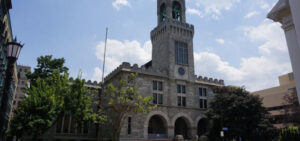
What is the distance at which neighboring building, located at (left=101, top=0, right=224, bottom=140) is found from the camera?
35344 millimetres

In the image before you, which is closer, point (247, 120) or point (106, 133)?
point (247, 120)

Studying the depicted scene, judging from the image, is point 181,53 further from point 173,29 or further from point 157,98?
point 157,98

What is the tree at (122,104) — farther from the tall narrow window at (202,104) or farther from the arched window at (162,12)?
the arched window at (162,12)

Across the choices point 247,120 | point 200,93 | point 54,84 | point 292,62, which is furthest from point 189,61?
point 292,62

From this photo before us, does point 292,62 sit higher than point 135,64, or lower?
lower

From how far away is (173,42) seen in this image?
41.2 m

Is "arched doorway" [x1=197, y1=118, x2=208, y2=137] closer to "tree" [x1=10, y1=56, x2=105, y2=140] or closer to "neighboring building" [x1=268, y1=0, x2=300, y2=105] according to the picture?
"tree" [x1=10, y1=56, x2=105, y2=140]

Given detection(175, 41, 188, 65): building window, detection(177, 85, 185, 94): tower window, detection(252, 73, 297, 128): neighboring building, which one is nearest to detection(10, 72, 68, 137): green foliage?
detection(177, 85, 185, 94): tower window

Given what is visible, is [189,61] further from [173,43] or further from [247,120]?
[247,120]

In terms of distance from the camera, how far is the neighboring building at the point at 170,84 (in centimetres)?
3534

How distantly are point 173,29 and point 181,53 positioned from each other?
491 cm

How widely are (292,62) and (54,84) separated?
24646mm

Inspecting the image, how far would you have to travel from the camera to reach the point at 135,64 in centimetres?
3656

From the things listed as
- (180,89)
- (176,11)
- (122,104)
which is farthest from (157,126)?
(176,11)
